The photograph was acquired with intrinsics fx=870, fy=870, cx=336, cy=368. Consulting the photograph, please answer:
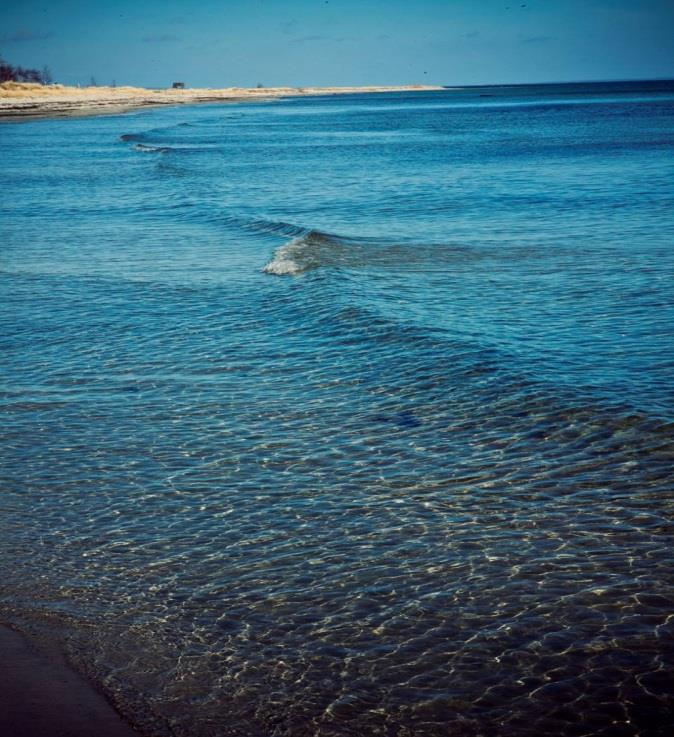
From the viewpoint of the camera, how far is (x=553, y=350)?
34.8ft

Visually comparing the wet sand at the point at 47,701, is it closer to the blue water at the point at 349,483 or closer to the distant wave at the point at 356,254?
the blue water at the point at 349,483

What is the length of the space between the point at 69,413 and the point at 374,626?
4837mm

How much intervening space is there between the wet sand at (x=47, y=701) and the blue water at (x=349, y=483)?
0.11 m

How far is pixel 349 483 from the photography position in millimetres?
7148

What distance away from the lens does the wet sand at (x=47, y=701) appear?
4.10 m

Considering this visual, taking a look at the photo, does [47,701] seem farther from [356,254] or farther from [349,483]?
[356,254]

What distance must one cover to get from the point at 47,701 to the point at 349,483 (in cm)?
331

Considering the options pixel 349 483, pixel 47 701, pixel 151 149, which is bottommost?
pixel 349 483

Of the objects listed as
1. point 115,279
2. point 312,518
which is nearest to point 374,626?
point 312,518

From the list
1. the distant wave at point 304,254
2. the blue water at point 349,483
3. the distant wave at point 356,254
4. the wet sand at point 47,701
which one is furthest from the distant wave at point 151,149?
the wet sand at point 47,701

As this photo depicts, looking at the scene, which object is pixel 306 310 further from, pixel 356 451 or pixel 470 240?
pixel 470 240

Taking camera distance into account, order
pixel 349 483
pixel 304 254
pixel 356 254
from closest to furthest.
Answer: pixel 349 483, pixel 304 254, pixel 356 254

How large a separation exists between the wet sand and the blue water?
11cm

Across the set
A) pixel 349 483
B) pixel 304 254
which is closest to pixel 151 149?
pixel 304 254
